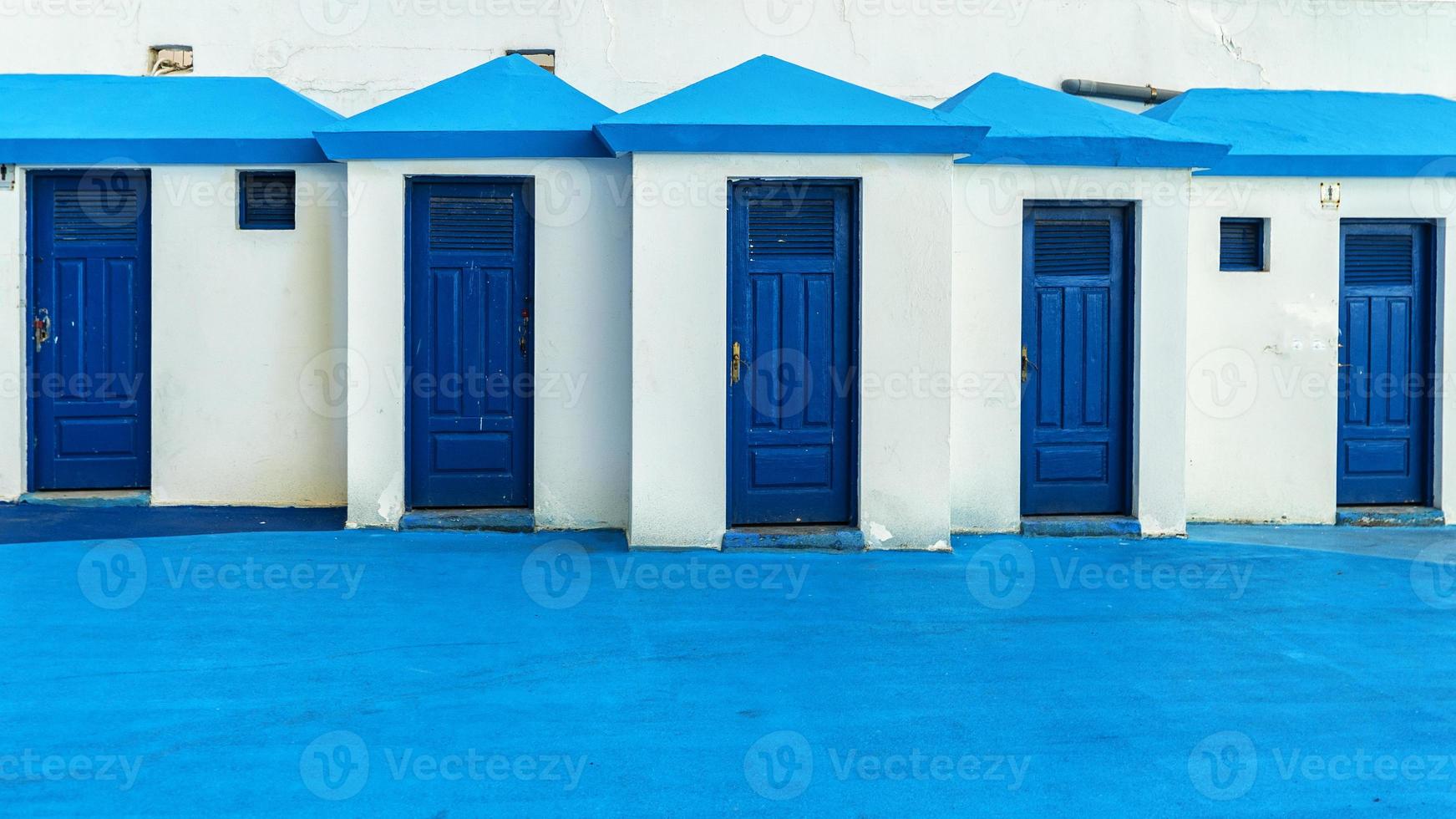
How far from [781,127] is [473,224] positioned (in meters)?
2.30

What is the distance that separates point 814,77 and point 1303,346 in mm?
4357

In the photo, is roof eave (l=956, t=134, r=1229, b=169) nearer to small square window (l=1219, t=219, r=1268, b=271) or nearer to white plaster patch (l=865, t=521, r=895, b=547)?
small square window (l=1219, t=219, r=1268, b=271)

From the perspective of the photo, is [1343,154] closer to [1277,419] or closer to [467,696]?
[1277,419]

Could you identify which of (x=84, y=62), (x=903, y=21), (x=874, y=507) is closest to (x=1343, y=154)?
(x=903, y=21)

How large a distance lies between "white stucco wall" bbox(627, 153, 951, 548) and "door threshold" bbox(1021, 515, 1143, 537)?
94 cm

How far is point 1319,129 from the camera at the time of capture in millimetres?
9859

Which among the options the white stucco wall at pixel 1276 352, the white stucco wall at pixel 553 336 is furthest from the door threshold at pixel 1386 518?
the white stucco wall at pixel 553 336

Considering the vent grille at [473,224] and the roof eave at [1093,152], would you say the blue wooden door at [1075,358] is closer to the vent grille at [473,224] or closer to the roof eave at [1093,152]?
the roof eave at [1093,152]

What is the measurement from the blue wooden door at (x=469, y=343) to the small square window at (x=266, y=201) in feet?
4.19

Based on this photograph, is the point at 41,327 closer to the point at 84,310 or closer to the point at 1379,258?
the point at 84,310

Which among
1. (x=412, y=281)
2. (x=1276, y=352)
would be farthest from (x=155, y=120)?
(x=1276, y=352)

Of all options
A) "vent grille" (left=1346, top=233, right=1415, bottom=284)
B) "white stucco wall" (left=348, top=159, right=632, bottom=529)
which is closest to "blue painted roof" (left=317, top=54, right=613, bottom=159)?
"white stucco wall" (left=348, top=159, right=632, bottom=529)

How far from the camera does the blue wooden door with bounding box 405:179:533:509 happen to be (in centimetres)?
870

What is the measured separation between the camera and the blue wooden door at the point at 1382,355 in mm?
9805
